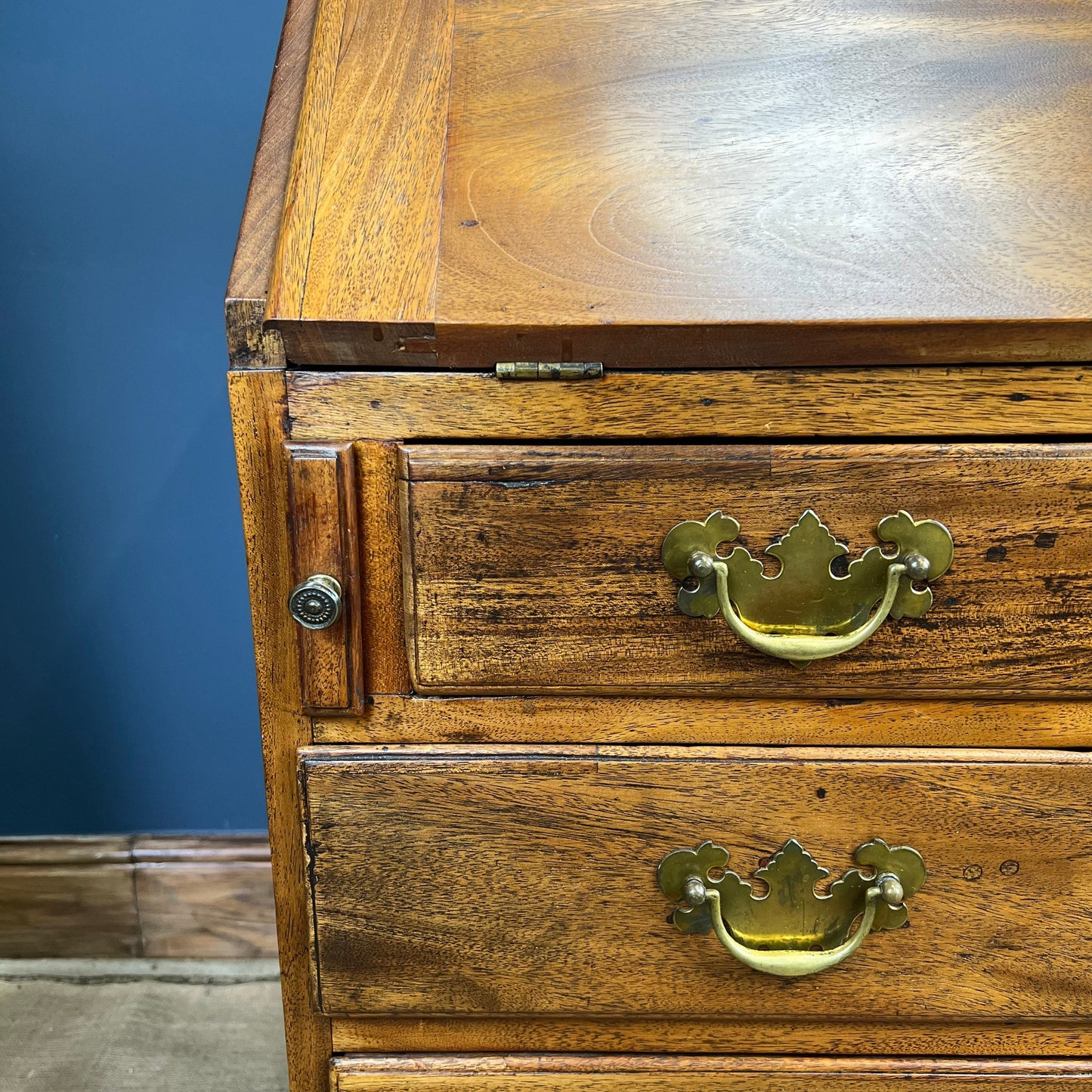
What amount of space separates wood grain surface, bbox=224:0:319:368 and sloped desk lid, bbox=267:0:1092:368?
1cm

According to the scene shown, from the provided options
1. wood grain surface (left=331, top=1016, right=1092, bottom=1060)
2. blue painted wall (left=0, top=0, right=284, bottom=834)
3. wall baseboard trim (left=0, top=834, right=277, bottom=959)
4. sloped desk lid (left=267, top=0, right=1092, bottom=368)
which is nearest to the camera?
sloped desk lid (left=267, top=0, right=1092, bottom=368)

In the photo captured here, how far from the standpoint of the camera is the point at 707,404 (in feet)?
1.60

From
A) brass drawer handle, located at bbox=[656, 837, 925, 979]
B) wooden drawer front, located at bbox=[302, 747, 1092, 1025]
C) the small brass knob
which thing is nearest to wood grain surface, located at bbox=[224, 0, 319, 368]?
the small brass knob

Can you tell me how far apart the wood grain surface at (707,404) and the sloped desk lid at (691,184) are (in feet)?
0.03

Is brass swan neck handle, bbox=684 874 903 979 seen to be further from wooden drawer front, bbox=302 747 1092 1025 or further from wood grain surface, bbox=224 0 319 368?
wood grain surface, bbox=224 0 319 368

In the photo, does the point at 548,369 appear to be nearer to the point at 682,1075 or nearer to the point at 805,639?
the point at 805,639

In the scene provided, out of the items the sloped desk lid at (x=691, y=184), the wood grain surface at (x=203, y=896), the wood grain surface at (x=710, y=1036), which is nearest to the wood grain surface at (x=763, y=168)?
the sloped desk lid at (x=691, y=184)

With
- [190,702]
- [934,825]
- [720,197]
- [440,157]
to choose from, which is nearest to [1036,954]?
Result: [934,825]

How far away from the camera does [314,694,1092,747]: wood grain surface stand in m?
0.54

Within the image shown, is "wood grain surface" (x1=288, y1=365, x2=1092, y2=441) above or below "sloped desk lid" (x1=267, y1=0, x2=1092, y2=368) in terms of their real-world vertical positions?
below

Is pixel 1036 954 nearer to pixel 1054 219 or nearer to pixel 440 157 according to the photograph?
pixel 1054 219

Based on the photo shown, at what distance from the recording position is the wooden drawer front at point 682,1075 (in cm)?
59

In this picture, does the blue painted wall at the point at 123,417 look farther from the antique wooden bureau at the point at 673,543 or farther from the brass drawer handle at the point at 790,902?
the brass drawer handle at the point at 790,902

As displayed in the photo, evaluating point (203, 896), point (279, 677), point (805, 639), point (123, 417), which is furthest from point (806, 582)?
point (203, 896)
